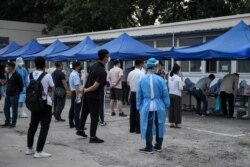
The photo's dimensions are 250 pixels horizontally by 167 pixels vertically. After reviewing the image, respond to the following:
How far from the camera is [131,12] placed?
37.3m

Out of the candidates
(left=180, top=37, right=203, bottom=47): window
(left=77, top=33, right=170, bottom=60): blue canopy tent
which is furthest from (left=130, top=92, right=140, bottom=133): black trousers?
(left=180, top=37, right=203, bottom=47): window

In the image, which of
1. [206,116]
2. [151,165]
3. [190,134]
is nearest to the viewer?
[151,165]

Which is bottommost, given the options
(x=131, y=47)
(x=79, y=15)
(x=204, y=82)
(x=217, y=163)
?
(x=217, y=163)

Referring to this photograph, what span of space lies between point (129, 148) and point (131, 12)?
29829 millimetres

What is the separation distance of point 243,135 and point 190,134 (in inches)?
51.6

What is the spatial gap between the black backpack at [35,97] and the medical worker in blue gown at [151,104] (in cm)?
180

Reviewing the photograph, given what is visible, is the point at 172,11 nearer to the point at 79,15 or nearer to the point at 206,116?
the point at 79,15

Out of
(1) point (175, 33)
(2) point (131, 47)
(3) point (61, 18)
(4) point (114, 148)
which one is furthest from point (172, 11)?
(4) point (114, 148)

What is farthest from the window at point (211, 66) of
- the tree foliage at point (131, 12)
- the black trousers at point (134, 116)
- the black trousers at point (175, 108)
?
the tree foliage at point (131, 12)

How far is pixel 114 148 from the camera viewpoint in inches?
332

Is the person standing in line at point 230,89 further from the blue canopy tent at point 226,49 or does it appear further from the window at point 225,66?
the window at point 225,66

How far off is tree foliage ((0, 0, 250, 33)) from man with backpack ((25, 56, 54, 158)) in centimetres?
2574

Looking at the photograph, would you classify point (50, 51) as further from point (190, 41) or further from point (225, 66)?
point (225, 66)

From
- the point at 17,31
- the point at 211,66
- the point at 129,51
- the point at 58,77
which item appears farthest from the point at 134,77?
the point at 17,31
